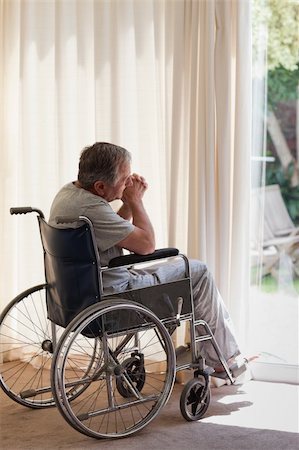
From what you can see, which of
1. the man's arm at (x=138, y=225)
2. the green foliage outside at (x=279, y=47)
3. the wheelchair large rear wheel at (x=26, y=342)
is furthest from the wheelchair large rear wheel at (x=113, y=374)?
the green foliage outside at (x=279, y=47)

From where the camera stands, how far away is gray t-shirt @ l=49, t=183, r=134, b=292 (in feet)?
10.2

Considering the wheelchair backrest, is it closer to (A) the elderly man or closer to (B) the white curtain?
(A) the elderly man

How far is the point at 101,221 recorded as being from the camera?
3.09 meters

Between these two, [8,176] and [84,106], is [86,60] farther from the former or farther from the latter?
[8,176]

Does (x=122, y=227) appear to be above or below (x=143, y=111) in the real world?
below

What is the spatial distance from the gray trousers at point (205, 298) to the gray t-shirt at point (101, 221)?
104 mm

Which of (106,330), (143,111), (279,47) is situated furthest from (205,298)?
(279,47)

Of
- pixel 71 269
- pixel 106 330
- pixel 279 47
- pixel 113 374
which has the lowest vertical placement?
pixel 113 374

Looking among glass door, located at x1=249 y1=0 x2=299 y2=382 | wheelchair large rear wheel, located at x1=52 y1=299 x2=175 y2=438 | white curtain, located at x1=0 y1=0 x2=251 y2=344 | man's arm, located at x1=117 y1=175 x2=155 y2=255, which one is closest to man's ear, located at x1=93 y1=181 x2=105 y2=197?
man's arm, located at x1=117 y1=175 x2=155 y2=255

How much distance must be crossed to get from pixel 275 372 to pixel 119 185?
4.10ft

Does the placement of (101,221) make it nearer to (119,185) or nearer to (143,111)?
(119,185)

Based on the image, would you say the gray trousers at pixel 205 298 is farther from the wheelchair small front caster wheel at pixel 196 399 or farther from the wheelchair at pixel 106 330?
the wheelchair small front caster wheel at pixel 196 399

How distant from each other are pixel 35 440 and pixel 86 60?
1.87 metres

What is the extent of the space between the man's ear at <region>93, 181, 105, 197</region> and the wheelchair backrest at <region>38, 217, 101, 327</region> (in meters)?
0.25
